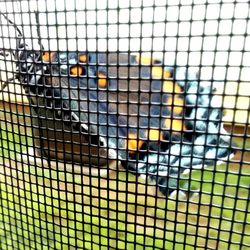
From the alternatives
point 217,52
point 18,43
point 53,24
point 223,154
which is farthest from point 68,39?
point 223,154

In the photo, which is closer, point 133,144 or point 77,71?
point 77,71

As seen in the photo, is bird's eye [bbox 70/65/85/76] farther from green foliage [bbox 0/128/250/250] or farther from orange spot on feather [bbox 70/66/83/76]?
green foliage [bbox 0/128/250/250]

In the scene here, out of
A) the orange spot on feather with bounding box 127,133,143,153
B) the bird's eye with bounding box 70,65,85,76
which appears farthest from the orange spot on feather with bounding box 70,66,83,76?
the orange spot on feather with bounding box 127,133,143,153

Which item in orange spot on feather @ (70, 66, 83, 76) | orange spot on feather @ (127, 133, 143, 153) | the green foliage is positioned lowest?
the green foliage

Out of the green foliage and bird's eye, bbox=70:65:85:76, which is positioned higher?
bird's eye, bbox=70:65:85:76

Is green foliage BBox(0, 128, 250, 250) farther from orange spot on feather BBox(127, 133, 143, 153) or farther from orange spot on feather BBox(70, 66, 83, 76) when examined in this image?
orange spot on feather BBox(70, 66, 83, 76)

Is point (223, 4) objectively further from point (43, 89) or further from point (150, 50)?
point (43, 89)

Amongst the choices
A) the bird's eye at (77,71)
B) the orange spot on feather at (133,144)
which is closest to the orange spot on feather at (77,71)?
the bird's eye at (77,71)

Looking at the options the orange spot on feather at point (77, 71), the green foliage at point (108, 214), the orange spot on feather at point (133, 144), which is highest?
the orange spot on feather at point (77, 71)

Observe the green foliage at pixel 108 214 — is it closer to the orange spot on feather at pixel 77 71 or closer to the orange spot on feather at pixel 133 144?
the orange spot on feather at pixel 133 144

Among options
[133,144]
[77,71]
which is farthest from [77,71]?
[133,144]

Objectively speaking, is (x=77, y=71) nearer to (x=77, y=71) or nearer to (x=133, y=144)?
(x=77, y=71)
